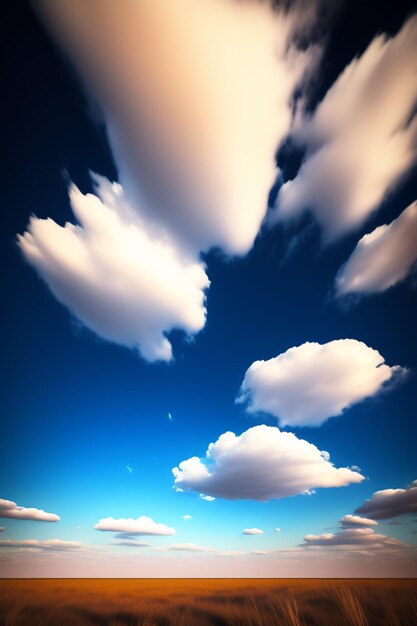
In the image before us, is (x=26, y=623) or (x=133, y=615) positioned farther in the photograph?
(x=133, y=615)

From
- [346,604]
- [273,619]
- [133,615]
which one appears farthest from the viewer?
[133,615]

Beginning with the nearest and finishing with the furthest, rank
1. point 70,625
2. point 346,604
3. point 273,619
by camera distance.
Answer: point 346,604 < point 70,625 < point 273,619

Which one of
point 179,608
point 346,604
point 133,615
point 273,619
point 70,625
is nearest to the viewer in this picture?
point 346,604

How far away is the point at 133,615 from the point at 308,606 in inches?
414

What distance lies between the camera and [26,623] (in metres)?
11.4

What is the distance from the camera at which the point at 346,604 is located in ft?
29.1

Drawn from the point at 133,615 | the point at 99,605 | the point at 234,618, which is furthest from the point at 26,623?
the point at 234,618

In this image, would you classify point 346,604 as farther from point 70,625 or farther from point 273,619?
point 70,625

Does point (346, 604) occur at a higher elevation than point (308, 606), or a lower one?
lower

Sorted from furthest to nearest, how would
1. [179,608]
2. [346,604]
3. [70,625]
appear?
[179,608] < [70,625] < [346,604]

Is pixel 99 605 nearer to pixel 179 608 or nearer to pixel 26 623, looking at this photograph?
pixel 179 608

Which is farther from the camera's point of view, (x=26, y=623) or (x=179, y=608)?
(x=179, y=608)

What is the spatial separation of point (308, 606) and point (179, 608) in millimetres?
7824

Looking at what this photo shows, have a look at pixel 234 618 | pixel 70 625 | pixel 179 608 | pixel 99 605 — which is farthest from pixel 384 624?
pixel 99 605
